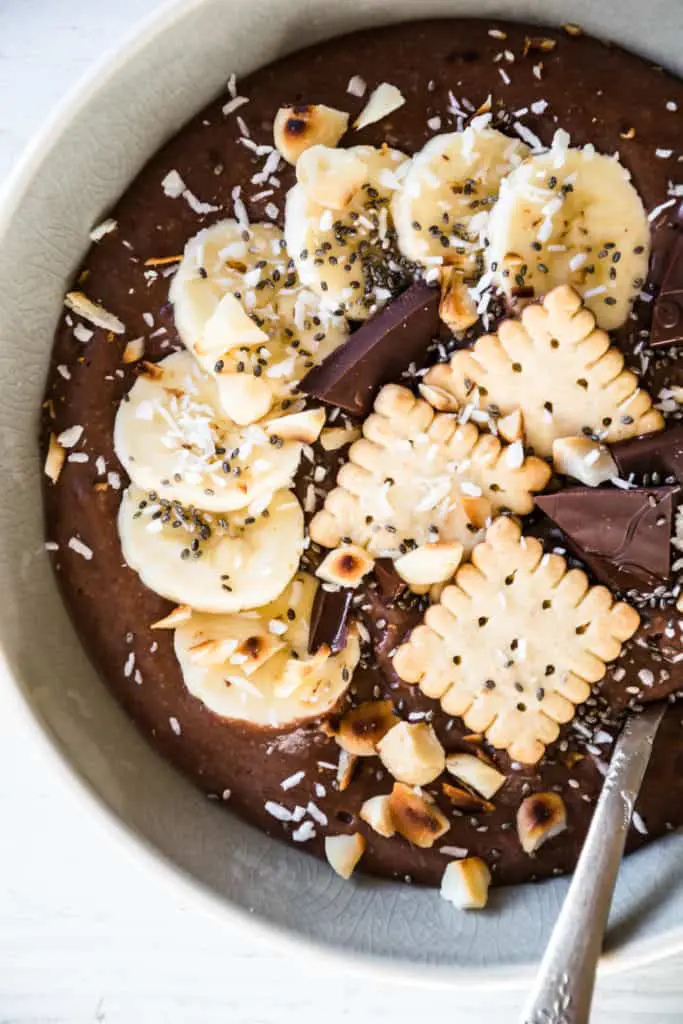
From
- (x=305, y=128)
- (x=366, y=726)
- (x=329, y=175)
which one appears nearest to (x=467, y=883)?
(x=366, y=726)

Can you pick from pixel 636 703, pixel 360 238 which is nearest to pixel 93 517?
pixel 360 238

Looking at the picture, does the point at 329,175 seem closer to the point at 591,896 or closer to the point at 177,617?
the point at 177,617

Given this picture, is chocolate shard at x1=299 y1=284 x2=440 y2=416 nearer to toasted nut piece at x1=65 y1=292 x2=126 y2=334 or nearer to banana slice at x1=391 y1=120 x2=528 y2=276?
banana slice at x1=391 y1=120 x2=528 y2=276

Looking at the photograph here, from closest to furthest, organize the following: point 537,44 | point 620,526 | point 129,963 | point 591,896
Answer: point 591,896 < point 620,526 < point 537,44 < point 129,963

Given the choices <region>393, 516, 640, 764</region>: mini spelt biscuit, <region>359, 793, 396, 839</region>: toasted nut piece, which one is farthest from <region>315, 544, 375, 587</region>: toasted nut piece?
<region>359, 793, 396, 839</region>: toasted nut piece

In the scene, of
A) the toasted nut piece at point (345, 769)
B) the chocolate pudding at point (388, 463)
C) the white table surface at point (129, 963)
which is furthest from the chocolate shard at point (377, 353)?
the white table surface at point (129, 963)
